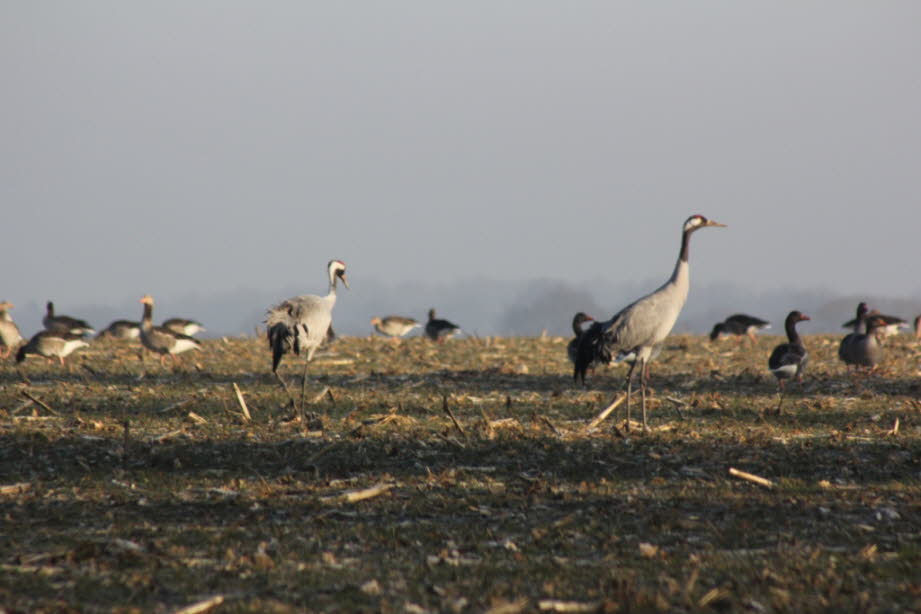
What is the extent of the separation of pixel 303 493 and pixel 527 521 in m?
2.94

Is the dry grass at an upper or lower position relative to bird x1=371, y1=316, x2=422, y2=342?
lower

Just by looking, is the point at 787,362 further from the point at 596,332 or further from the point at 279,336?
the point at 279,336

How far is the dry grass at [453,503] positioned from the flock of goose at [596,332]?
1.20 meters

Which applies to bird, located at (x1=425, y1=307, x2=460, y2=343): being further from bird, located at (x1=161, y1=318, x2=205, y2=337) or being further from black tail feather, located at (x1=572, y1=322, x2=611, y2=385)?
black tail feather, located at (x1=572, y1=322, x2=611, y2=385)

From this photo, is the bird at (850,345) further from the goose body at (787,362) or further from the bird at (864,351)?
the goose body at (787,362)

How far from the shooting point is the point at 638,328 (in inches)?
669

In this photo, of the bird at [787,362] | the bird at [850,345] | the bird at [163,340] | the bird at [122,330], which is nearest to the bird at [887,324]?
the bird at [850,345]

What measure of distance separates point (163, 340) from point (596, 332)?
53.0 feet

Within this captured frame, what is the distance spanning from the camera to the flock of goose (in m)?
17.1

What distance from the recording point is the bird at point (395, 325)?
39.3 metres

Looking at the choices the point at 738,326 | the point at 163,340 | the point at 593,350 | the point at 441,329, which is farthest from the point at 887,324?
the point at 163,340

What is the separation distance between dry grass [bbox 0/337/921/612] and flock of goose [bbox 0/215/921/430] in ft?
3.95

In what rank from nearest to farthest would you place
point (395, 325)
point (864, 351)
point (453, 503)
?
point (453, 503)
point (864, 351)
point (395, 325)

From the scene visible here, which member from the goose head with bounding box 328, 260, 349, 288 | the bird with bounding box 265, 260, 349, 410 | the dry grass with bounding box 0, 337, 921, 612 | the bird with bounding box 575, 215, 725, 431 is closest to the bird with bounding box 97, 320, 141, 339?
the dry grass with bounding box 0, 337, 921, 612
